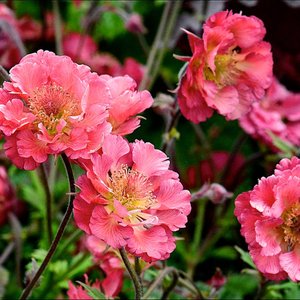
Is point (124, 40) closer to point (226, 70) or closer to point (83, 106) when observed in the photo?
point (226, 70)

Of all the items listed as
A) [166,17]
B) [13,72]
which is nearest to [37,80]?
[13,72]

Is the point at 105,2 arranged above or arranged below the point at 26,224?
above

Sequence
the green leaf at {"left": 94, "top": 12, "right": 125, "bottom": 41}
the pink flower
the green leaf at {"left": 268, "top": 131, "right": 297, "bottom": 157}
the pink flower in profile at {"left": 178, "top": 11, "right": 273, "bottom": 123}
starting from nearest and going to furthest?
1. the pink flower in profile at {"left": 178, "top": 11, "right": 273, "bottom": 123}
2. the green leaf at {"left": 268, "top": 131, "right": 297, "bottom": 157}
3. the pink flower
4. the green leaf at {"left": 94, "top": 12, "right": 125, "bottom": 41}

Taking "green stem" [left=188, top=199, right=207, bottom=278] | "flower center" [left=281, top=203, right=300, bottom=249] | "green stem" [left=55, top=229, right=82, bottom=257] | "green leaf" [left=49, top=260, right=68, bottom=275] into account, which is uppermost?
"flower center" [left=281, top=203, right=300, bottom=249]

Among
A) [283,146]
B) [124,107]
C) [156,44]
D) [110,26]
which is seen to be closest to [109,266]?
[124,107]

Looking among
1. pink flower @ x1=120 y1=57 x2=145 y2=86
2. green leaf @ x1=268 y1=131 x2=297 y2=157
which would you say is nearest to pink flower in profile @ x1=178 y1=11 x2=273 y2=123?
green leaf @ x1=268 y1=131 x2=297 y2=157

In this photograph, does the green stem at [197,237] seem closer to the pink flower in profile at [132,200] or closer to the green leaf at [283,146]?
the green leaf at [283,146]

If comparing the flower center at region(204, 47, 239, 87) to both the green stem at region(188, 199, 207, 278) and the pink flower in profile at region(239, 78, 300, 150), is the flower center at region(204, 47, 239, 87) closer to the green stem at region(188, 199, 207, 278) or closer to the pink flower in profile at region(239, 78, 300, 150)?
the pink flower in profile at region(239, 78, 300, 150)
